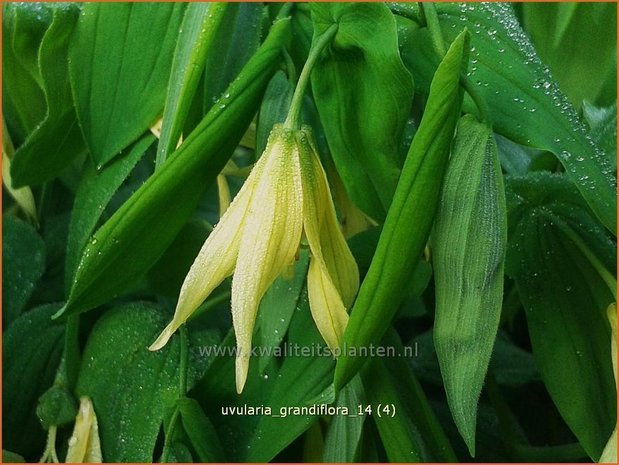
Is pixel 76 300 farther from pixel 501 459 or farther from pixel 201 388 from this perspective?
pixel 501 459

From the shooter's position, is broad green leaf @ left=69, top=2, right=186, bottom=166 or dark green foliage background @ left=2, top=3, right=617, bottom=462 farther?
broad green leaf @ left=69, top=2, right=186, bottom=166

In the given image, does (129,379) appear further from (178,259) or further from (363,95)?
(363,95)

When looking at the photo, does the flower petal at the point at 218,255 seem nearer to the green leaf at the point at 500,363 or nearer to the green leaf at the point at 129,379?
the green leaf at the point at 129,379

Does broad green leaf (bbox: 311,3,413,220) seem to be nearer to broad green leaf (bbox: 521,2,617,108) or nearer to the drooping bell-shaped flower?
the drooping bell-shaped flower

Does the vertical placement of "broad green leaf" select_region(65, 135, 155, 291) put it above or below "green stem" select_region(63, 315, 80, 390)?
above

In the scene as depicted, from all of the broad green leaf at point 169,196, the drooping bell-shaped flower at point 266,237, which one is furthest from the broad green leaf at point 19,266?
the drooping bell-shaped flower at point 266,237

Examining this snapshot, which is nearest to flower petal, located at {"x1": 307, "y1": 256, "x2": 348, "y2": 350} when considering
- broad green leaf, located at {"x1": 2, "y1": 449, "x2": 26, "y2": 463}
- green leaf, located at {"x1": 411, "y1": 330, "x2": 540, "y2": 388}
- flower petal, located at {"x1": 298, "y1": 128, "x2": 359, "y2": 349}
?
flower petal, located at {"x1": 298, "y1": 128, "x2": 359, "y2": 349}

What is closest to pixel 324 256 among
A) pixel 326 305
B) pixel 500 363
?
pixel 326 305
